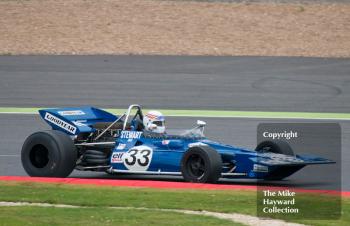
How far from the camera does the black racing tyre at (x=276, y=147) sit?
16734mm

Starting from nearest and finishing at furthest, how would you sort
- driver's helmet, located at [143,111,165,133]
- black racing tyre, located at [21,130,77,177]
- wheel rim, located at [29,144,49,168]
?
black racing tyre, located at [21,130,77,177]
wheel rim, located at [29,144,49,168]
driver's helmet, located at [143,111,165,133]

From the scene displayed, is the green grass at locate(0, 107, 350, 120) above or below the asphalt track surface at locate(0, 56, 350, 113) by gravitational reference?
below

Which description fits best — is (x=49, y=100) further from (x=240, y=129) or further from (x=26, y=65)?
(x=240, y=129)

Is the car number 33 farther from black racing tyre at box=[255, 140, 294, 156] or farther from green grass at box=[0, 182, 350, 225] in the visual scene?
black racing tyre at box=[255, 140, 294, 156]

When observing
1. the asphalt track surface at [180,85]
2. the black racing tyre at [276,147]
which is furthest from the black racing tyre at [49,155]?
the asphalt track surface at [180,85]

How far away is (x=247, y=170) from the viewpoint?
53.0 ft

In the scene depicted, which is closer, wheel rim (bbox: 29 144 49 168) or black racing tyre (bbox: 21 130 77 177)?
black racing tyre (bbox: 21 130 77 177)

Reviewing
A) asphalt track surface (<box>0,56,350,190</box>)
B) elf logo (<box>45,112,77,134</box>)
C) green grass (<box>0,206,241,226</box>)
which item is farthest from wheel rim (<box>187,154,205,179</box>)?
asphalt track surface (<box>0,56,350,190</box>)

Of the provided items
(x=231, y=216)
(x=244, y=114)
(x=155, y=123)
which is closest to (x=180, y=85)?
(x=244, y=114)

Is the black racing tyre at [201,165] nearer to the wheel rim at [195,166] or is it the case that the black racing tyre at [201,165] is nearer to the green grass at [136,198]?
the wheel rim at [195,166]

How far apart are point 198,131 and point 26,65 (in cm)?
1531

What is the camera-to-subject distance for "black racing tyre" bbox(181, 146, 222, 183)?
52.2 ft

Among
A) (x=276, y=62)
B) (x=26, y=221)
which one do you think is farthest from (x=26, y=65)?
(x=26, y=221)

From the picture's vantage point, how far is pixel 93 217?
13.2 meters
